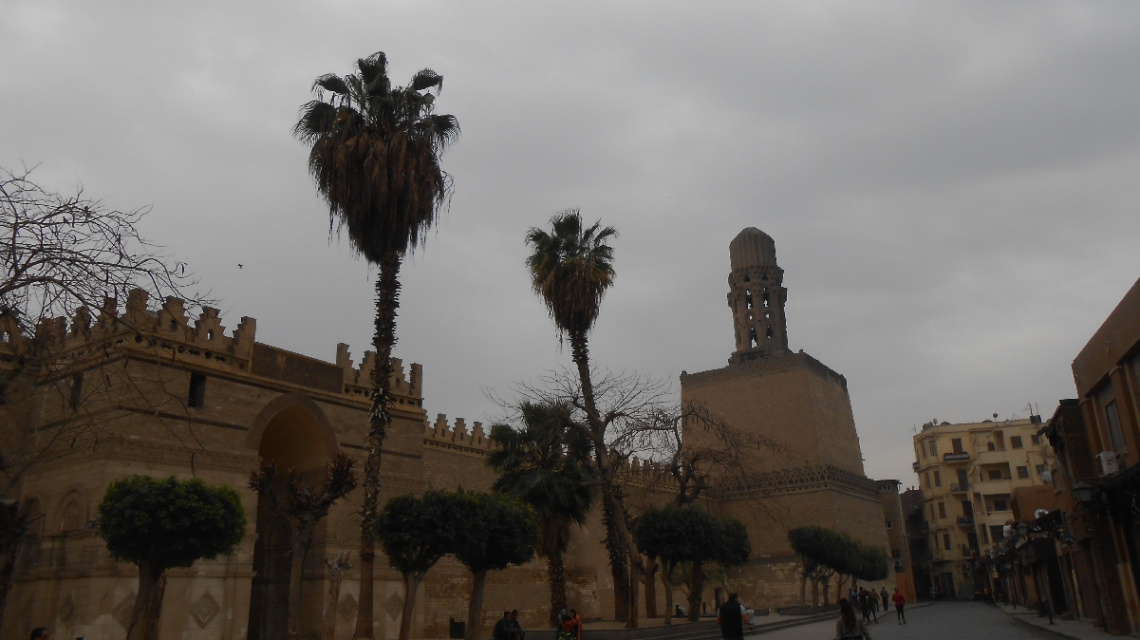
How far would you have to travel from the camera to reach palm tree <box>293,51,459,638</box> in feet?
54.4

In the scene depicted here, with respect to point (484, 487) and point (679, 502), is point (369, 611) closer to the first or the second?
point (679, 502)

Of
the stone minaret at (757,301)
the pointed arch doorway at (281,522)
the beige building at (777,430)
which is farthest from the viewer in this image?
the stone minaret at (757,301)

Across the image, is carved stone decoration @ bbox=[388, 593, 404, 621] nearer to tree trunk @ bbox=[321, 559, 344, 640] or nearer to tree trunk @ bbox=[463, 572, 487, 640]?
tree trunk @ bbox=[321, 559, 344, 640]

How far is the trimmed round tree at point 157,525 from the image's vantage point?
12383 millimetres

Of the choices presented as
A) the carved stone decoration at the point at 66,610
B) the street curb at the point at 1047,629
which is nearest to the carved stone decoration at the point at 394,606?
the carved stone decoration at the point at 66,610

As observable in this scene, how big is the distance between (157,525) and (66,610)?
4.11 metres

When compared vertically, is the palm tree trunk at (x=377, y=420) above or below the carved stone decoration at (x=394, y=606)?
above

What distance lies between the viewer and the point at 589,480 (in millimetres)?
21969

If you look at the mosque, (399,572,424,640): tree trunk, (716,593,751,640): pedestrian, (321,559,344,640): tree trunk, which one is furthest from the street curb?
(321,559,344,640): tree trunk

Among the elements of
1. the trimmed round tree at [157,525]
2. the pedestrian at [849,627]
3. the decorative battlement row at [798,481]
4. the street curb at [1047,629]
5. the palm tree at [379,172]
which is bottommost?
the street curb at [1047,629]

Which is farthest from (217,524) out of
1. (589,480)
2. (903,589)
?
(903,589)

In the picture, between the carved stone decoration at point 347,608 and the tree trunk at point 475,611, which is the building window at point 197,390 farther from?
the tree trunk at point 475,611

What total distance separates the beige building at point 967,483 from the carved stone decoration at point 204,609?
5072cm

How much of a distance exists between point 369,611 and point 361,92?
10222mm
